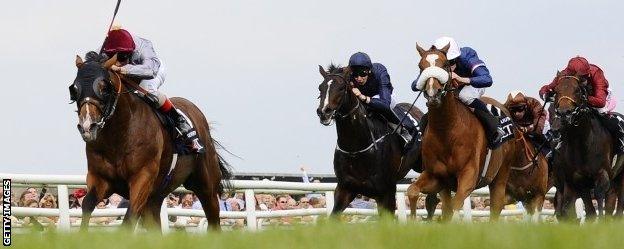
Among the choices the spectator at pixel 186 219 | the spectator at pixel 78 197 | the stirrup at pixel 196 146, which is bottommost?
the spectator at pixel 186 219

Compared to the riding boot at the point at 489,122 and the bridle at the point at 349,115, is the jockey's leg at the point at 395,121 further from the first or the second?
the riding boot at the point at 489,122

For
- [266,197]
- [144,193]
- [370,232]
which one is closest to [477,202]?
[266,197]

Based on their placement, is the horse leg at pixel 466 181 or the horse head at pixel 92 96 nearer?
the horse head at pixel 92 96

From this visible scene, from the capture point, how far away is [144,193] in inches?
408

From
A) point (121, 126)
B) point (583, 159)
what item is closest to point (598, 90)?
point (583, 159)

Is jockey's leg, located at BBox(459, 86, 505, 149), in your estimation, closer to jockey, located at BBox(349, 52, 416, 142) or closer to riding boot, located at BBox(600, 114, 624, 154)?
jockey, located at BBox(349, 52, 416, 142)

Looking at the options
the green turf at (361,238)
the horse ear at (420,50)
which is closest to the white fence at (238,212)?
the horse ear at (420,50)

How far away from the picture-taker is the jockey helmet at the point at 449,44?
11.8m

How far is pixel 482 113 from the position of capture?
12.1 meters

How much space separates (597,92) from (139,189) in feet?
18.1

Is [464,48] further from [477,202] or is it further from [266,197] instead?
[477,202]

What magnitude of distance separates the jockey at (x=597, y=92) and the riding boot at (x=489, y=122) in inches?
60.3

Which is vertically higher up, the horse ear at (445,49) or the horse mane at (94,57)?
the horse ear at (445,49)

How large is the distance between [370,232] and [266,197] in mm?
10285
